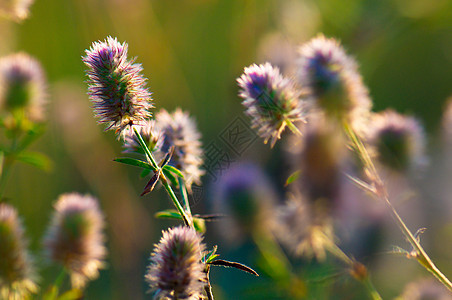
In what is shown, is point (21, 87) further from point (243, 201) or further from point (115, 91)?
point (243, 201)

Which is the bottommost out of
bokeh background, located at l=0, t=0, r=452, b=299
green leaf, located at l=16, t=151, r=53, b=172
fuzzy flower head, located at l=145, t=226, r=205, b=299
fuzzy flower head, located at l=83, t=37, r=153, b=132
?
fuzzy flower head, located at l=145, t=226, r=205, b=299

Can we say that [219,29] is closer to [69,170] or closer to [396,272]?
[69,170]

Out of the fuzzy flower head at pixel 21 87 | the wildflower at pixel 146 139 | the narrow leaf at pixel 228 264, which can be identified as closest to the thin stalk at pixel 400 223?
the narrow leaf at pixel 228 264

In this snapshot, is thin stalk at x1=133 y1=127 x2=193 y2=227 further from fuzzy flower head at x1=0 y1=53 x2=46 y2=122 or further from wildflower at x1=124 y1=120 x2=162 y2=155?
fuzzy flower head at x1=0 y1=53 x2=46 y2=122

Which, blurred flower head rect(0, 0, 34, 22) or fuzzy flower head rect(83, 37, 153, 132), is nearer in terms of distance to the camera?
fuzzy flower head rect(83, 37, 153, 132)

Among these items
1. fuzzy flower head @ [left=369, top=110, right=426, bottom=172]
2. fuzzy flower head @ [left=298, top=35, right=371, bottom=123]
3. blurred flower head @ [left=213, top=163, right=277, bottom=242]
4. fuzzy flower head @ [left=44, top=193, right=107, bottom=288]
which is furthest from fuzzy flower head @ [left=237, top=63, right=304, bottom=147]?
blurred flower head @ [left=213, top=163, right=277, bottom=242]

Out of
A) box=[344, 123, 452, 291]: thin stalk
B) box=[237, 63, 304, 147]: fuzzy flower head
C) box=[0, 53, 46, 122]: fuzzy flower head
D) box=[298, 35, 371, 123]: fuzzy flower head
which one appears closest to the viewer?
box=[344, 123, 452, 291]: thin stalk

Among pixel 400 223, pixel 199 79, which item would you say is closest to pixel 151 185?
pixel 400 223
